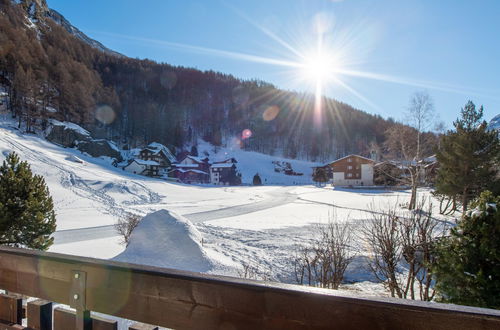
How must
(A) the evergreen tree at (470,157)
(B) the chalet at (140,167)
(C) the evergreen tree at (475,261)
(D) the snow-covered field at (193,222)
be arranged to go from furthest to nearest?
(B) the chalet at (140,167)
(A) the evergreen tree at (470,157)
(D) the snow-covered field at (193,222)
(C) the evergreen tree at (475,261)

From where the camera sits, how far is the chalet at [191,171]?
222ft

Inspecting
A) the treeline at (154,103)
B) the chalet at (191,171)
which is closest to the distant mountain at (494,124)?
the treeline at (154,103)

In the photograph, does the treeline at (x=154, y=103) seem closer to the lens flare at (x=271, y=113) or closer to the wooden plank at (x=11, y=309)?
the lens flare at (x=271, y=113)

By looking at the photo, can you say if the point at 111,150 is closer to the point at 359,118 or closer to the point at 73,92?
the point at 73,92

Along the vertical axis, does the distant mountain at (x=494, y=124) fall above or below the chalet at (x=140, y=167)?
above

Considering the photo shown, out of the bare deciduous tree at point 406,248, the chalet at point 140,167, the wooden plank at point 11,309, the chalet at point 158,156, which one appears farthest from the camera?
the chalet at point 158,156

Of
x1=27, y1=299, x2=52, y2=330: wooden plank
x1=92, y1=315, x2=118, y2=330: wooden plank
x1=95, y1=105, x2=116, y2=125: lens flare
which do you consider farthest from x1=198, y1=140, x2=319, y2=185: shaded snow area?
x1=92, y1=315, x2=118, y2=330: wooden plank

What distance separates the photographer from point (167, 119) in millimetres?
116375

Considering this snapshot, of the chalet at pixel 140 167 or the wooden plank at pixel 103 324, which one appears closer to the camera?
the wooden plank at pixel 103 324

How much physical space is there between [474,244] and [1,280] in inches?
172

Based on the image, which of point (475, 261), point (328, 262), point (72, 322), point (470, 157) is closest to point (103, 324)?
point (72, 322)

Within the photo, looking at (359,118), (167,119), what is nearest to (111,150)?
(167,119)

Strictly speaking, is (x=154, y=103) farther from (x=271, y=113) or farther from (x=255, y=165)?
(x=271, y=113)

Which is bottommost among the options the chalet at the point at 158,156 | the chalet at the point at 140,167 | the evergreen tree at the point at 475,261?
the evergreen tree at the point at 475,261
